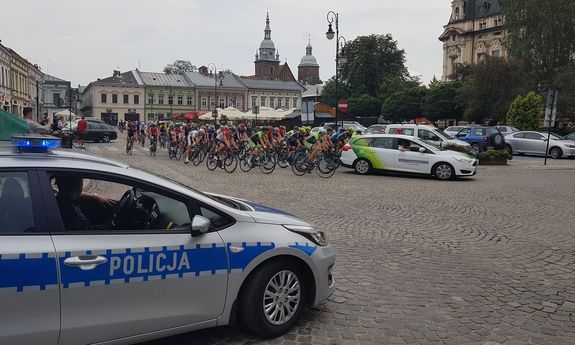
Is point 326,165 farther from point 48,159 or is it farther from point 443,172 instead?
point 48,159

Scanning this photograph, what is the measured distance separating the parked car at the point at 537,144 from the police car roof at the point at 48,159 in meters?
28.5

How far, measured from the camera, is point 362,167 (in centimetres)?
1861

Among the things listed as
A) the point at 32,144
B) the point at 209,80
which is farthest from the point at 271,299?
the point at 209,80

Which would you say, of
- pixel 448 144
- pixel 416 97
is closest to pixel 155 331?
pixel 448 144

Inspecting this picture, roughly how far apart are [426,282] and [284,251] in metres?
2.35

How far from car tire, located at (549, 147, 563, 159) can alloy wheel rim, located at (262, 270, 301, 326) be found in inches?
1083

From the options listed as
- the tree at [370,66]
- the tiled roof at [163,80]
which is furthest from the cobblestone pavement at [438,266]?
the tiled roof at [163,80]

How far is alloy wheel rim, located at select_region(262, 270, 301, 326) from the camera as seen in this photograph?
4215 millimetres

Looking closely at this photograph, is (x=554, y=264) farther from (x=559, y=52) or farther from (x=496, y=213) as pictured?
(x=559, y=52)

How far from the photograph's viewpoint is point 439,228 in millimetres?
8867

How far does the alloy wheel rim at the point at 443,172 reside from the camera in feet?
56.1

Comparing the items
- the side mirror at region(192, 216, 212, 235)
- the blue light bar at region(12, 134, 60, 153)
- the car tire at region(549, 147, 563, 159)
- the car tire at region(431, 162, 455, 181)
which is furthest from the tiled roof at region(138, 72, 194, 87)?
the side mirror at region(192, 216, 212, 235)

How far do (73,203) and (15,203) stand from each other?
1.25 ft

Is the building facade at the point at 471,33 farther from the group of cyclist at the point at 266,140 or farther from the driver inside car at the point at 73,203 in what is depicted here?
the driver inside car at the point at 73,203
